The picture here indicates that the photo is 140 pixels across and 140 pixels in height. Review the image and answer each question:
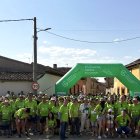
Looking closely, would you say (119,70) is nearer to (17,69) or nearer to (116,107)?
(116,107)

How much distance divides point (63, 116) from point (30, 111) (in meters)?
2.85

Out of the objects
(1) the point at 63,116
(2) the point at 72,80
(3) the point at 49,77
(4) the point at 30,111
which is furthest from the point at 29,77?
(1) the point at 63,116

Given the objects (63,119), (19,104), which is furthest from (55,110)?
(19,104)

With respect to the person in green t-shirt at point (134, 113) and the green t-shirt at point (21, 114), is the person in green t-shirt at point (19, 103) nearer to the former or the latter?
the green t-shirt at point (21, 114)

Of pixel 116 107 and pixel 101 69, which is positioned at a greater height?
pixel 101 69

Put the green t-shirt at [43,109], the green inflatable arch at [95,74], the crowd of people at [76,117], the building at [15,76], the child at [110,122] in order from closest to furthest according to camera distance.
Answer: the child at [110,122], the crowd of people at [76,117], the green t-shirt at [43,109], the green inflatable arch at [95,74], the building at [15,76]

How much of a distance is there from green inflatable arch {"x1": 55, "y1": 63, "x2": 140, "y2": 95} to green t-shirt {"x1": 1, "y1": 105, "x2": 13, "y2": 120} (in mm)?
5383

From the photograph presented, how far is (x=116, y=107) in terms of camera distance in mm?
20266

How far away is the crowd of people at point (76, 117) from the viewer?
1964 cm

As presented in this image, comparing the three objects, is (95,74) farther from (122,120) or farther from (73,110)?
(122,120)

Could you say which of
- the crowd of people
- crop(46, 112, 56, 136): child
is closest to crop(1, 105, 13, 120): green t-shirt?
the crowd of people

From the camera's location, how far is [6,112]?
20.2 meters

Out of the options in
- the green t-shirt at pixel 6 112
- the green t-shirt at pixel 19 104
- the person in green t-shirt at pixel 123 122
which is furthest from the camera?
the green t-shirt at pixel 19 104

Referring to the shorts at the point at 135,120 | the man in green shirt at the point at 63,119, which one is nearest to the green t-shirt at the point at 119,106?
the shorts at the point at 135,120
